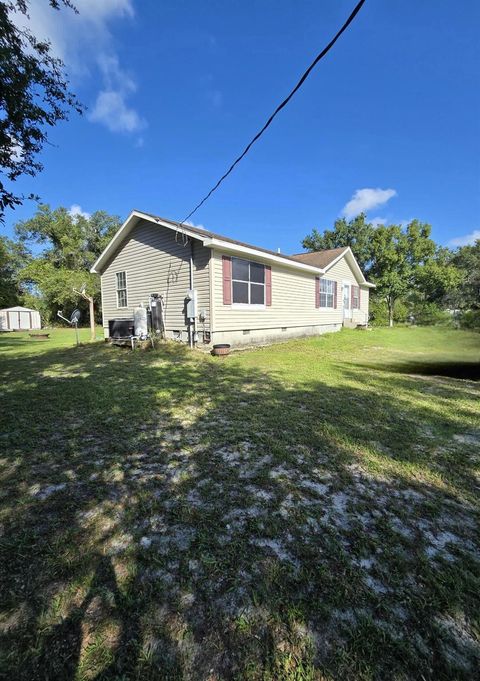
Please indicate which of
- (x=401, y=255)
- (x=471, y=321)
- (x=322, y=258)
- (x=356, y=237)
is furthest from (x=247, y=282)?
(x=356, y=237)

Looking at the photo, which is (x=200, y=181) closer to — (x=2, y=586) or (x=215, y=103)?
(x=215, y=103)

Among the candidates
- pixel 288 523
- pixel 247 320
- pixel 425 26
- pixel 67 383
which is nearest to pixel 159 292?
pixel 247 320

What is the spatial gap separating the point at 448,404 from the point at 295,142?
11467 millimetres

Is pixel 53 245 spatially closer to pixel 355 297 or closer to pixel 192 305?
pixel 355 297

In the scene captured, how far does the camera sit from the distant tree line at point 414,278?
23.1 meters

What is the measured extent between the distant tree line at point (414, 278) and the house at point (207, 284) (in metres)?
11.4

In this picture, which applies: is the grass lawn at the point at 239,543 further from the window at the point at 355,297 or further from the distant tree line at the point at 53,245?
the distant tree line at the point at 53,245

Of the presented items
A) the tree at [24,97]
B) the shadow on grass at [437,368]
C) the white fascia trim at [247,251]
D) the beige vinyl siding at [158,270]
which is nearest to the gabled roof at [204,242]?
the white fascia trim at [247,251]

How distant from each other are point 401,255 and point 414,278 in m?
2.15

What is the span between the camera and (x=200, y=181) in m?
8.15

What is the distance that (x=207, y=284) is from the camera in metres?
9.21

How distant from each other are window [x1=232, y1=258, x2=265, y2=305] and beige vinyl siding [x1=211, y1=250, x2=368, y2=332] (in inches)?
10.8

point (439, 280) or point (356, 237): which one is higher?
point (356, 237)

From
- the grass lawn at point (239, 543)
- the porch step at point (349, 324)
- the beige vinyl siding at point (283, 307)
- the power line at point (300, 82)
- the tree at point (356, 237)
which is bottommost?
the grass lawn at point (239, 543)
